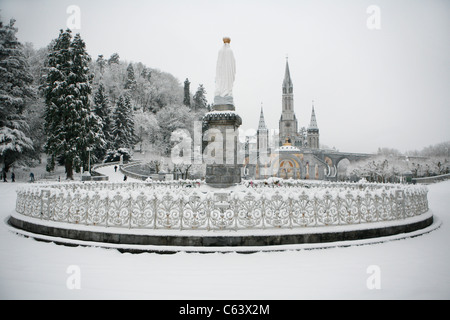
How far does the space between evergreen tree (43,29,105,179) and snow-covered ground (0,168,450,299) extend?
2323cm

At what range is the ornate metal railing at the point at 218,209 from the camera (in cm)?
655

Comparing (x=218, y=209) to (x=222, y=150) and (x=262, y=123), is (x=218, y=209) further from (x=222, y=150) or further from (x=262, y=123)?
(x=262, y=123)

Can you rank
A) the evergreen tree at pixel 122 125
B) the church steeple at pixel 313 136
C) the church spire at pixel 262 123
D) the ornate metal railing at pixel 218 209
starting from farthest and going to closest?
1. the church spire at pixel 262 123
2. the church steeple at pixel 313 136
3. the evergreen tree at pixel 122 125
4. the ornate metal railing at pixel 218 209

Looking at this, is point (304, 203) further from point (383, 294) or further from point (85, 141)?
point (85, 141)

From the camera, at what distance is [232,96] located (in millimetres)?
11125

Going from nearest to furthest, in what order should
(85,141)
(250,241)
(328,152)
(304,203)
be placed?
1. (250,241)
2. (304,203)
3. (85,141)
4. (328,152)

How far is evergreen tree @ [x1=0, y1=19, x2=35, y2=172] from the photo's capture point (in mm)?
25703

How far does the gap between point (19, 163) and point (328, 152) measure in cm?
7369

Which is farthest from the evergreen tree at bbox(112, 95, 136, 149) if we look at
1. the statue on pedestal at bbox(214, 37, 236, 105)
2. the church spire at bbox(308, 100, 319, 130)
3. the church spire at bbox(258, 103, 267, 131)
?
the church spire at bbox(308, 100, 319, 130)

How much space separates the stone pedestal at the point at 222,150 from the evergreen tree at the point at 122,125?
147 ft

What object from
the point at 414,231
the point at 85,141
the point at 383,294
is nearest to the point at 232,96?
the point at 414,231

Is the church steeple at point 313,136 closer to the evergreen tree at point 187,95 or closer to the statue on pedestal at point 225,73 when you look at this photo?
the evergreen tree at point 187,95

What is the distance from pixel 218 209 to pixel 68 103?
26.6 metres

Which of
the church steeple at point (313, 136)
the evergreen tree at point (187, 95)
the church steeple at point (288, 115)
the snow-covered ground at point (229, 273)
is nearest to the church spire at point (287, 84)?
the church steeple at point (288, 115)
